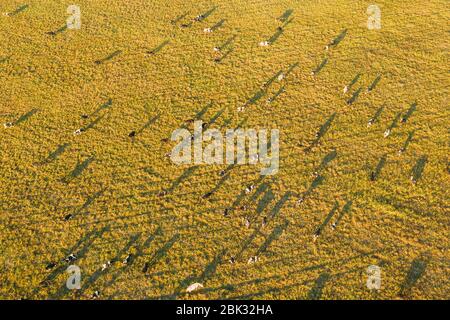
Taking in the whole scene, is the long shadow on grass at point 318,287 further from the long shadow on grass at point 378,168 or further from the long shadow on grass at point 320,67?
the long shadow on grass at point 320,67

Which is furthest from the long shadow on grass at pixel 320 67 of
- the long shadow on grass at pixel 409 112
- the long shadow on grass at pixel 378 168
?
the long shadow on grass at pixel 378 168

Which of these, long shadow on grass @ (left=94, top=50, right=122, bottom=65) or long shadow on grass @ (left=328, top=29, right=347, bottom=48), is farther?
long shadow on grass @ (left=94, top=50, right=122, bottom=65)

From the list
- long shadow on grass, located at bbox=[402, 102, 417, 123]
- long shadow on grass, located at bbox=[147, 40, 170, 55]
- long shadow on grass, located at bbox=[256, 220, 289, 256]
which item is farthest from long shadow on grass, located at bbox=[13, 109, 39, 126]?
long shadow on grass, located at bbox=[402, 102, 417, 123]

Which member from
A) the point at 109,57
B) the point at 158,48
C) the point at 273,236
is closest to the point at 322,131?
the point at 273,236

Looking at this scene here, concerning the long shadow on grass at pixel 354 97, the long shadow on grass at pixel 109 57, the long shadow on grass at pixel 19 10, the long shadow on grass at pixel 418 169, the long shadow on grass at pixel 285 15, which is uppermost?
the long shadow on grass at pixel 19 10

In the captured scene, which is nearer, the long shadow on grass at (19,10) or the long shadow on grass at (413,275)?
the long shadow on grass at (413,275)

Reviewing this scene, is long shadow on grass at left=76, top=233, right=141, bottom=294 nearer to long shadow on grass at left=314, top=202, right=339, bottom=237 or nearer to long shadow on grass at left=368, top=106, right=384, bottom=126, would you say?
long shadow on grass at left=314, top=202, right=339, bottom=237

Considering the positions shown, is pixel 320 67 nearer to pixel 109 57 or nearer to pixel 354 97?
pixel 354 97

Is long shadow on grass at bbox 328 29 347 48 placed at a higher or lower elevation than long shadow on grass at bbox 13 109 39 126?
higher

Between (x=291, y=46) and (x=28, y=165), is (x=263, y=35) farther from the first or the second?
(x=28, y=165)
